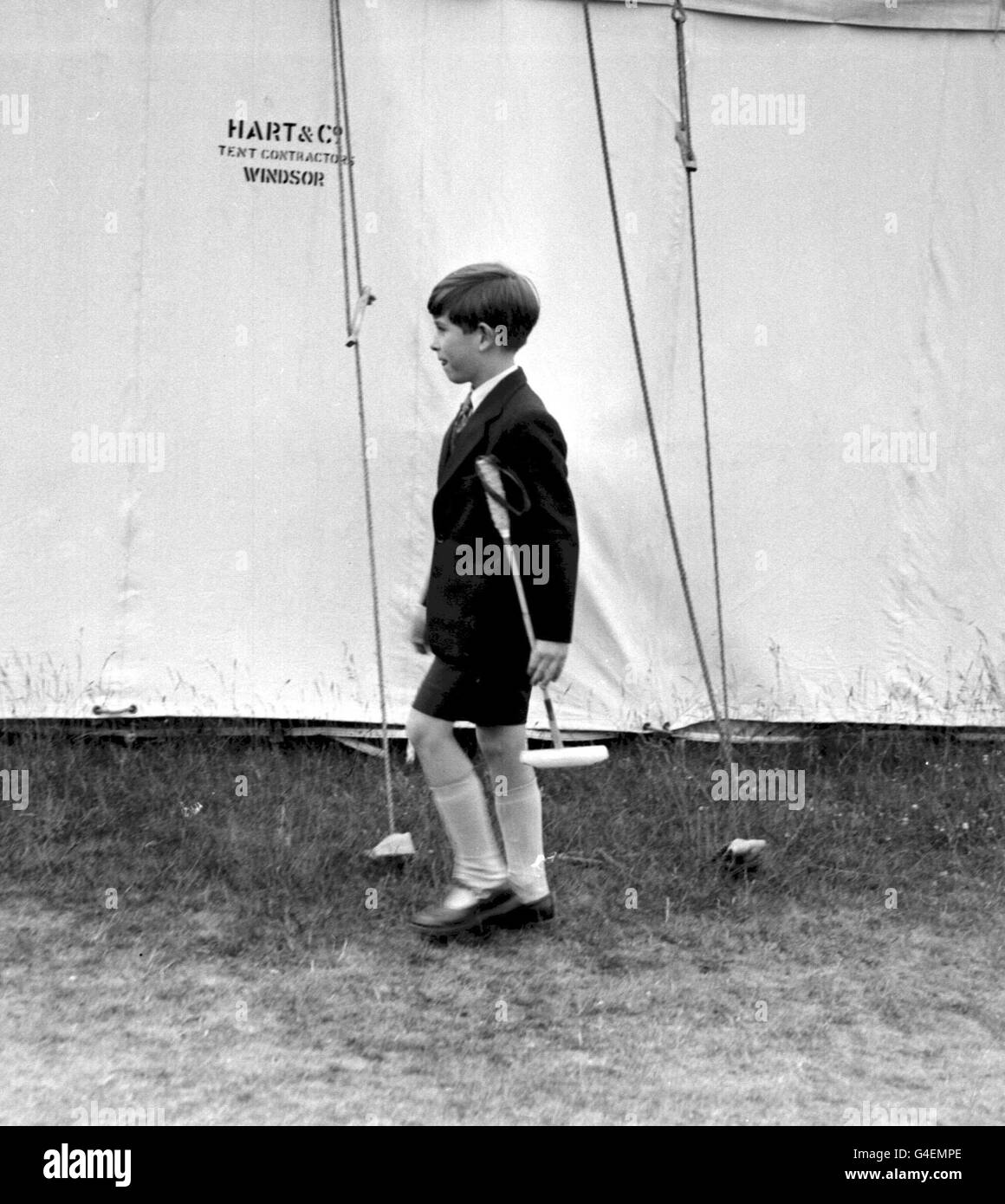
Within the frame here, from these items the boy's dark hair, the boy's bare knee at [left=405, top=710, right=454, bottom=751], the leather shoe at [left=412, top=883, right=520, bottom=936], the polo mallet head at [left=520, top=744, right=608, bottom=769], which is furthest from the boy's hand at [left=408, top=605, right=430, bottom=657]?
the boy's dark hair

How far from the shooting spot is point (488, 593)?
4.36 metres

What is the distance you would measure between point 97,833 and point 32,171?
2151 millimetres

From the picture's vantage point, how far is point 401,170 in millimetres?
5660

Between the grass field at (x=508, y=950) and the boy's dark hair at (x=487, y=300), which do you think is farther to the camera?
the boy's dark hair at (x=487, y=300)

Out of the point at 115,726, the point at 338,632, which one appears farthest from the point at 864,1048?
the point at 115,726

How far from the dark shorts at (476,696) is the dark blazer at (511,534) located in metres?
0.03

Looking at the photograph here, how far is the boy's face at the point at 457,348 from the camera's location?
439cm

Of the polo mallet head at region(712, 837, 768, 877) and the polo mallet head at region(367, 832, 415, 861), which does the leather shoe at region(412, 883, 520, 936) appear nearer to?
the polo mallet head at region(367, 832, 415, 861)

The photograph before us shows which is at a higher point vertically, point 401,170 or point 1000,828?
point 401,170

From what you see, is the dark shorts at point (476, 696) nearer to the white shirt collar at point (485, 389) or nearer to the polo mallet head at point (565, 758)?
the polo mallet head at point (565, 758)

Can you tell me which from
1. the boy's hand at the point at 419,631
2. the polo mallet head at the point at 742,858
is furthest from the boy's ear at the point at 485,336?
the polo mallet head at the point at 742,858
